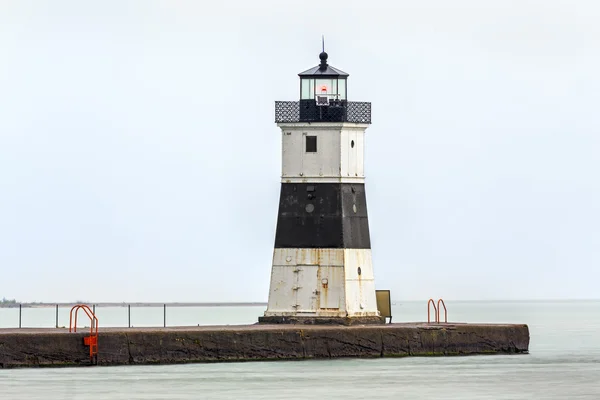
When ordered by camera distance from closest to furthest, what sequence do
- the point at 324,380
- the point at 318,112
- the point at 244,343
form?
the point at 324,380 → the point at 244,343 → the point at 318,112

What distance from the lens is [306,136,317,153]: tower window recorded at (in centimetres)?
4094

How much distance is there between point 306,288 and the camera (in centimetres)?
4081

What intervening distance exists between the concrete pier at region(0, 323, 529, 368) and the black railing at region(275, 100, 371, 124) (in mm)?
5056

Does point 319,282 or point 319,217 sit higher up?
point 319,217

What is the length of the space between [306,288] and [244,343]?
8.45 feet

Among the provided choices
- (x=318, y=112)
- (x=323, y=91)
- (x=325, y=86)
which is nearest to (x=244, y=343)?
(x=318, y=112)

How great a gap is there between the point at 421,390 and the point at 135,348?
681cm

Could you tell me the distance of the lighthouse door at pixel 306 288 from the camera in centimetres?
4081

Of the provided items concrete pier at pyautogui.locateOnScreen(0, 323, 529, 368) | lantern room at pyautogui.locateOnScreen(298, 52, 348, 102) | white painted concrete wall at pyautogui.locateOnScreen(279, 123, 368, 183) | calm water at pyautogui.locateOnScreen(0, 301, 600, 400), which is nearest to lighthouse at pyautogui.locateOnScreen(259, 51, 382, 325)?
white painted concrete wall at pyautogui.locateOnScreen(279, 123, 368, 183)

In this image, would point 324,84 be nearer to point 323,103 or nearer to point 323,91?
point 323,91

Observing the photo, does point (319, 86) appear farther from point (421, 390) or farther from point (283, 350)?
point (421, 390)

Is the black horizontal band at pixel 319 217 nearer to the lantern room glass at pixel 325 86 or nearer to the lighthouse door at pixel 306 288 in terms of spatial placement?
the lighthouse door at pixel 306 288

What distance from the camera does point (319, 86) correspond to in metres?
41.8

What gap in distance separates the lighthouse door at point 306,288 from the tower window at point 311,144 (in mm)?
2812
